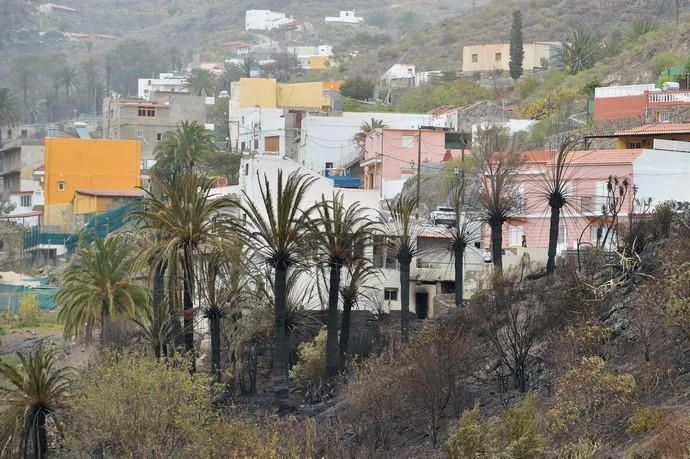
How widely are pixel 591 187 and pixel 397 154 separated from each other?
20.2 m

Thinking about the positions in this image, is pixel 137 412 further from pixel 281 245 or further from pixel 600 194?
pixel 600 194

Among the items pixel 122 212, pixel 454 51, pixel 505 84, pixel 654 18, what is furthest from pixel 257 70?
pixel 122 212

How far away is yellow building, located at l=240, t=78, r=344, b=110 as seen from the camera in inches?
4154

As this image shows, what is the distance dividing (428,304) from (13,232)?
37697mm

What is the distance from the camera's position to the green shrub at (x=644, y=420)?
29812mm

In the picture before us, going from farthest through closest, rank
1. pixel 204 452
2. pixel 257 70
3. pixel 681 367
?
pixel 257 70, pixel 681 367, pixel 204 452

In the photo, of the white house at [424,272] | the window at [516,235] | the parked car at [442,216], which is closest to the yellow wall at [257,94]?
→ the parked car at [442,216]

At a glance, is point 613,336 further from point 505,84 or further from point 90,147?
point 505,84

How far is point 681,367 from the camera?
3397 cm

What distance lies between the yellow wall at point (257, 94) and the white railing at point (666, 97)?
42.2m

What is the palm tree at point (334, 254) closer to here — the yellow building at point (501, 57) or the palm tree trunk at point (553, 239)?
the palm tree trunk at point (553, 239)

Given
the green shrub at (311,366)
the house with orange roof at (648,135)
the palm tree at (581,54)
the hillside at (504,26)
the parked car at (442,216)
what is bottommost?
the green shrub at (311,366)

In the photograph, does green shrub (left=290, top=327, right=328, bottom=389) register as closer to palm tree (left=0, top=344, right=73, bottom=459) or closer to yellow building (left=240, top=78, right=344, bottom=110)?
palm tree (left=0, top=344, right=73, bottom=459)

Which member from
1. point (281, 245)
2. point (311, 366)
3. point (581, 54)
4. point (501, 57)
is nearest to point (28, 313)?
point (311, 366)
